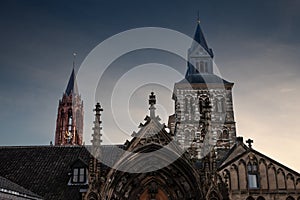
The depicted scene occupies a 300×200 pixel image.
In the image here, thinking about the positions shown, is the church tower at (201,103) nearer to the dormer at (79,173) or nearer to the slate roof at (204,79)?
the slate roof at (204,79)

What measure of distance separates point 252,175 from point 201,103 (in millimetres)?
19346

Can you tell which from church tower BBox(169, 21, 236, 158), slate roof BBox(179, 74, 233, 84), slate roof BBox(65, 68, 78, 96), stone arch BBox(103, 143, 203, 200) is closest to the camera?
stone arch BBox(103, 143, 203, 200)

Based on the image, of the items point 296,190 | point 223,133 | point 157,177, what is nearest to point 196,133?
point 223,133

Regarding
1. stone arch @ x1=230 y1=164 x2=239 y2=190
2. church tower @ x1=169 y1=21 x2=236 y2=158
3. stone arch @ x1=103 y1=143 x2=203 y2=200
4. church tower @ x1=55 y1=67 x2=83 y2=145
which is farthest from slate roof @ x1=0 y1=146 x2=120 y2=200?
church tower @ x1=55 y1=67 x2=83 y2=145

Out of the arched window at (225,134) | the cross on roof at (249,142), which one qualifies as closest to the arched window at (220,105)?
the arched window at (225,134)

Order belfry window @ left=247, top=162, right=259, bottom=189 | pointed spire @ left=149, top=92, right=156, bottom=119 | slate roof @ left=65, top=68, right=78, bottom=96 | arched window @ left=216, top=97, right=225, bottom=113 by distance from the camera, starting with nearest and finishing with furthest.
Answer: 1. pointed spire @ left=149, top=92, right=156, bottom=119
2. belfry window @ left=247, top=162, right=259, bottom=189
3. arched window @ left=216, top=97, right=225, bottom=113
4. slate roof @ left=65, top=68, right=78, bottom=96

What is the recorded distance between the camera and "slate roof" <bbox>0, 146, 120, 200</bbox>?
96.0 feet

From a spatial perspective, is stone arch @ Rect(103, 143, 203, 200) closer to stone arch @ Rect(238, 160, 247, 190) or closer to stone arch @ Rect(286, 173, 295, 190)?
stone arch @ Rect(238, 160, 247, 190)

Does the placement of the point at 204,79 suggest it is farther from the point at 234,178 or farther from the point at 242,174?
the point at 234,178

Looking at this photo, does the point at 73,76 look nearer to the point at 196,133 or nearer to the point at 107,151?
the point at 196,133

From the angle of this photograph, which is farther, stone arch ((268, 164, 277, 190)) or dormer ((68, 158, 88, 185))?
stone arch ((268, 164, 277, 190))

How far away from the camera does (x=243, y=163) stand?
111ft

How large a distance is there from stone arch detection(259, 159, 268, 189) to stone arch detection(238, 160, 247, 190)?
4.66ft

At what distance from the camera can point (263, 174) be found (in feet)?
109
